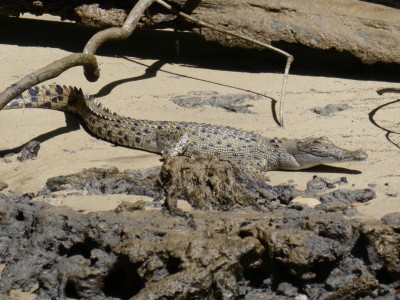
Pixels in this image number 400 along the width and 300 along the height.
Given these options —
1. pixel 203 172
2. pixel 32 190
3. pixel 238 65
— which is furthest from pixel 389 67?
pixel 32 190

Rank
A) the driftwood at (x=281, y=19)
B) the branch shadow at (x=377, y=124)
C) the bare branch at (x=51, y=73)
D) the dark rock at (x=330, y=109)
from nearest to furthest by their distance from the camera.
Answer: the bare branch at (x=51, y=73) → the branch shadow at (x=377, y=124) → the dark rock at (x=330, y=109) → the driftwood at (x=281, y=19)

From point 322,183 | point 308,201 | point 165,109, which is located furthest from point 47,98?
point 308,201

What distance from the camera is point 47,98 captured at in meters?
9.16

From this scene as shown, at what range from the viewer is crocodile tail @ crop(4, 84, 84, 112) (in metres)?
9.10

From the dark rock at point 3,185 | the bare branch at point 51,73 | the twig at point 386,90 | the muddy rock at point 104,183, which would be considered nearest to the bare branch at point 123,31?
the bare branch at point 51,73

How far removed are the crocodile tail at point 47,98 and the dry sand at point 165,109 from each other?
0.26ft

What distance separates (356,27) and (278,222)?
11.9 feet

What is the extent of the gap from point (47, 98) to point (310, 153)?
2.58 meters

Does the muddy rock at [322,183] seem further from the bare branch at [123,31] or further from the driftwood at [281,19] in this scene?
the bare branch at [123,31]

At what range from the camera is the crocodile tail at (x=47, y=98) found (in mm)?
9102

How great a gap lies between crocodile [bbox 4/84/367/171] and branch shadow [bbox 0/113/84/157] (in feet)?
0.40

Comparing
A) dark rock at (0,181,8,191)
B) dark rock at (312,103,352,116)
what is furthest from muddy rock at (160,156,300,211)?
dark rock at (312,103,352,116)

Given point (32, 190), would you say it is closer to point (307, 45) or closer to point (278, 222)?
point (278, 222)

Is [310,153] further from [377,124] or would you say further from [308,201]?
[308,201]
